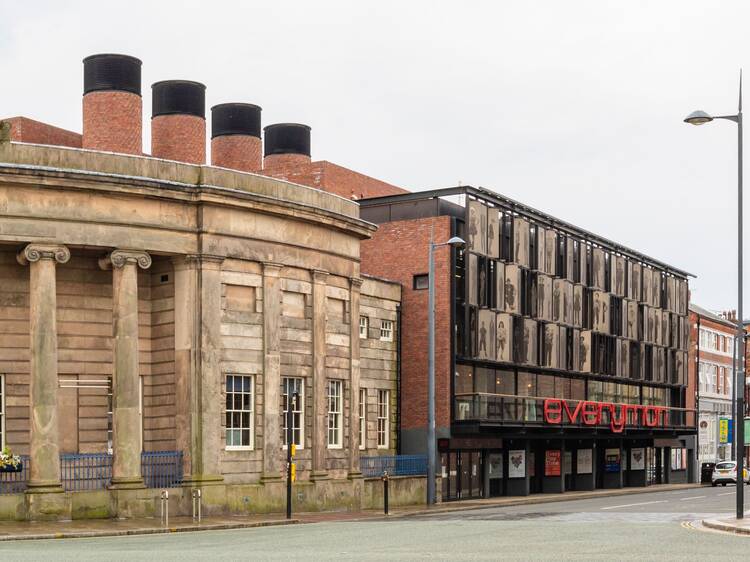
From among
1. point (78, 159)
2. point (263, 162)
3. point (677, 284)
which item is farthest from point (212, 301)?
point (677, 284)

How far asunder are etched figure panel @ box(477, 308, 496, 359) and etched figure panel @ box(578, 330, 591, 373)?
35.8 ft

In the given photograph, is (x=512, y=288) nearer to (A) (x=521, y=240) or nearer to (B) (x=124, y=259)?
(A) (x=521, y=240)

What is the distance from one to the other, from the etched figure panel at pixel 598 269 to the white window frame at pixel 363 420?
21.5 metres

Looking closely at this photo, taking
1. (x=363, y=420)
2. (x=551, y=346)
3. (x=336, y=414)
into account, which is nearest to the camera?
(x=336, y=414)

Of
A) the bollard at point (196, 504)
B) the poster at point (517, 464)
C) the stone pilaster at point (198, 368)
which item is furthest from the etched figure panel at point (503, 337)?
the bollard at point (196, 504)

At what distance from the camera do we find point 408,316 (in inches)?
1986

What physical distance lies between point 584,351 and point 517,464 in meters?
9.63

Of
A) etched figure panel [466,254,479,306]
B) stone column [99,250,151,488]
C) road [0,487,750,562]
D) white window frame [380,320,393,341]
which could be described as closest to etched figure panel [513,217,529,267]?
etched figure panel [466,254,479,306]

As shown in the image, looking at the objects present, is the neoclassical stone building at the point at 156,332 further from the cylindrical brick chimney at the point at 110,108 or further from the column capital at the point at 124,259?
the cylindrical brick chimney at the point at 110,108

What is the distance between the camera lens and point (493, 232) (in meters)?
52.9

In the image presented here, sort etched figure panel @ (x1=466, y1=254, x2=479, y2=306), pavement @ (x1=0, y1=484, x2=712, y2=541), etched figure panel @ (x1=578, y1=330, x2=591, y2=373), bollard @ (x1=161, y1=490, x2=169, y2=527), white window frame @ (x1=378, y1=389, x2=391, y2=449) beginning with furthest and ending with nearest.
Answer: etched figure panel @ (x1=578, y1=330, x2=591, y2=373) < etched figure panel @ (x1=466, y1=254, x2=479, y2=306) < white window frame @ (x1=378, y1=389, x2=391, y2=449) < bollard @ (x1=161, y1=490, x2=169, y2=527) < pavement @ (x1=0, y1=484, x2=712, y2=541)

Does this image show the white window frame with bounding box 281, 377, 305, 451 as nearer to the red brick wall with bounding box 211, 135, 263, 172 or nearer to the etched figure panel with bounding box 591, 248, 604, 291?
the red brick wall with bounding box 211, 135, 263, 172

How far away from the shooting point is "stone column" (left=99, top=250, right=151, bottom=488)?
33500mm

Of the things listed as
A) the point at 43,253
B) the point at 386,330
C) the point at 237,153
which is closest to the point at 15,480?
the point at 43,253
